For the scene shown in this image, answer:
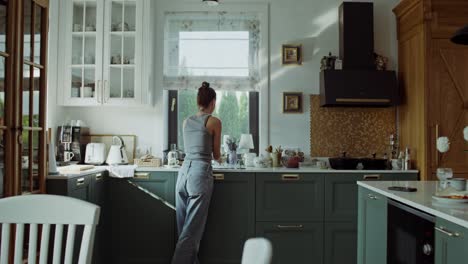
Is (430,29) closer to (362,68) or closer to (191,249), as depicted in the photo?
(362,68)

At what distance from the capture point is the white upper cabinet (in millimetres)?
3926

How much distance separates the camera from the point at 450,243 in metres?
1.72

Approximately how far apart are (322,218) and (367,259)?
0.92m

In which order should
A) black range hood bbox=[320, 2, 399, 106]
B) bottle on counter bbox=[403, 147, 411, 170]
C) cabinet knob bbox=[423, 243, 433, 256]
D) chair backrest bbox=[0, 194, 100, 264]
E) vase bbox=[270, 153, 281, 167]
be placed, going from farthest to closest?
vase bbox=[270, 153, 281, 167] → black range hood bbox=[320, 2, 399, 106] → bottle on counter bbox=[403, 147, 411, 170] → cabinet knob bbox=[423, 243, 433, 256] → chair backrest bbox=[0, 194, 100, 264]

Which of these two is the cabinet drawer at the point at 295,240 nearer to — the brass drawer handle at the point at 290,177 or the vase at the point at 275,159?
the brass drawer handle at the point at 290,177

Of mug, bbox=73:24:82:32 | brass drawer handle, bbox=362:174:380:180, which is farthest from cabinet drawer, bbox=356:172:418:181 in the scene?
mug, bbox=73:24:82:32

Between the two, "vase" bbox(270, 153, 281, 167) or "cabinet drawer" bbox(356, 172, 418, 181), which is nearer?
"cabinet drawer" bbox(356, 172, 418, 181)

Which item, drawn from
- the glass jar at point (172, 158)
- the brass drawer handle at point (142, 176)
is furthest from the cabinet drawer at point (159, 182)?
the glass jar at point (172, 158)

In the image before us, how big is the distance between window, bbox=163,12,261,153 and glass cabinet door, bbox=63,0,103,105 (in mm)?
687

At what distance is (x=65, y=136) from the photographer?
3.85m

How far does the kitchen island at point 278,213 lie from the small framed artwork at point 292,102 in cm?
77

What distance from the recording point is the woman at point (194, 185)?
3348mm

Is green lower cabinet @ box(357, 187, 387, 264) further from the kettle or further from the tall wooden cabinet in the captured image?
the kettle

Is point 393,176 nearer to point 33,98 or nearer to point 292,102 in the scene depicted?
point 292,102
